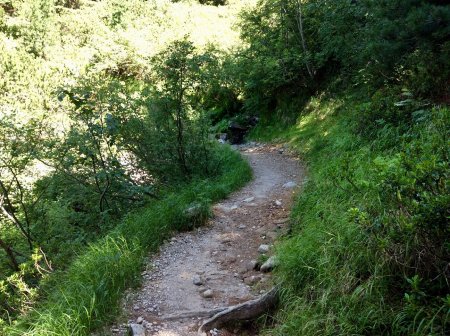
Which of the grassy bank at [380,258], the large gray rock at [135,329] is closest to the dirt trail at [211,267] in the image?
the large gray rock at [135,329]

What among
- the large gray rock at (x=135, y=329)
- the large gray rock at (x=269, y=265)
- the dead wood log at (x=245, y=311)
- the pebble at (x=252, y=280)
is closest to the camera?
the large gray rock at (x=135, y=329)

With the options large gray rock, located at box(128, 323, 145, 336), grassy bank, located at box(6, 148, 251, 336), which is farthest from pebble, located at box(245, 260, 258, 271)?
large gray rock, located at box(128, 323, 145, 336)

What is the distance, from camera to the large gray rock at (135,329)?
3.46 m

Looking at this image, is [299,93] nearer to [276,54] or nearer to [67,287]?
[276,54]

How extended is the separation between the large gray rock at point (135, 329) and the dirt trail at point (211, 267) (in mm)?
104

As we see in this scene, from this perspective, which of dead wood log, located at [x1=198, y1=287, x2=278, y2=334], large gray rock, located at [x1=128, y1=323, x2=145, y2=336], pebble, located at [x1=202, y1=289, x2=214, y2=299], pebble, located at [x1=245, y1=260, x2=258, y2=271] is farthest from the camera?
pebble, located at [x1=245, y1=260, x2=258, y2=271]

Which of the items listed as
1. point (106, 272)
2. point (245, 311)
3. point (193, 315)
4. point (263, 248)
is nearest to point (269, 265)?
point (263, 248)

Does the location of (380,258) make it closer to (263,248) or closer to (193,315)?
(193,315)

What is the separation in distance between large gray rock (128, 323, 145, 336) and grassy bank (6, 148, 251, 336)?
0.31 metres

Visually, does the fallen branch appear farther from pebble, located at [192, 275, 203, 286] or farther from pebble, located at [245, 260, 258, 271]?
pebble, located at [245, 260, 258, 271]

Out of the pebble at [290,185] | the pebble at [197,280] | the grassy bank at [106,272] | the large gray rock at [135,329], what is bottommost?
the pebble at [290,185]

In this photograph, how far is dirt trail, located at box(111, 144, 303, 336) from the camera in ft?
12.9

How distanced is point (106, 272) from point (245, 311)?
5.28 feet

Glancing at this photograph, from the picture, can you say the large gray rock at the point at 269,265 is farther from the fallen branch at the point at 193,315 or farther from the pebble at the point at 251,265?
the fallen branch at the point at 193,315
